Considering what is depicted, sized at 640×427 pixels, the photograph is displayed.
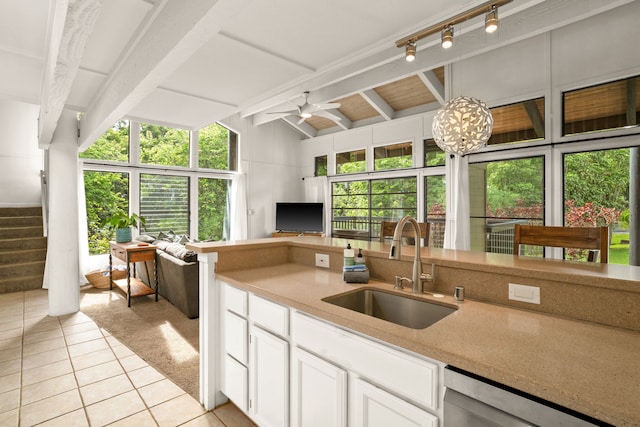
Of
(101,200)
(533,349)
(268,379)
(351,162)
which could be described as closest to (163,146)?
(101,200)

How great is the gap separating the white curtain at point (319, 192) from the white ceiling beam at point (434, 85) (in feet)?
10.5

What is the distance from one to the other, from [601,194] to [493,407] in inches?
162

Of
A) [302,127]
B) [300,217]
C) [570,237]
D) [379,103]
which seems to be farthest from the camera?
[302,127]

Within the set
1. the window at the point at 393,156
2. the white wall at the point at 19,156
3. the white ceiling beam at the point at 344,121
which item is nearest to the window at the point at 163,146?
the white wall at the point at 19,156

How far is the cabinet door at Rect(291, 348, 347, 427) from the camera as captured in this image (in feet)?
4.25

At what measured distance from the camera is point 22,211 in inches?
235

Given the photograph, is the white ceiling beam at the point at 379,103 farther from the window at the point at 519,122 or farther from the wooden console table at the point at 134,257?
the wooden console table at the point at 134,257

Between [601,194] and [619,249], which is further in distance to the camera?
[601,194]

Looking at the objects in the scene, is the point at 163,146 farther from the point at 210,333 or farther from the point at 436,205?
the point at 436,205

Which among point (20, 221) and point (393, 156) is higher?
point (393, 156)

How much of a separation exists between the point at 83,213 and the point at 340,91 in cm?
484

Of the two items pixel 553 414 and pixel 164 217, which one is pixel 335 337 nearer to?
pixel 553 414

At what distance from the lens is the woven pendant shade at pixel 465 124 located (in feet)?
8.28

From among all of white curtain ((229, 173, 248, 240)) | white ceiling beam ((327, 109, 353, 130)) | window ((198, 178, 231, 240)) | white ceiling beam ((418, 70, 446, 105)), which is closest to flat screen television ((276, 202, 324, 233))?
white curtain ((229, 173, 248, 240))
